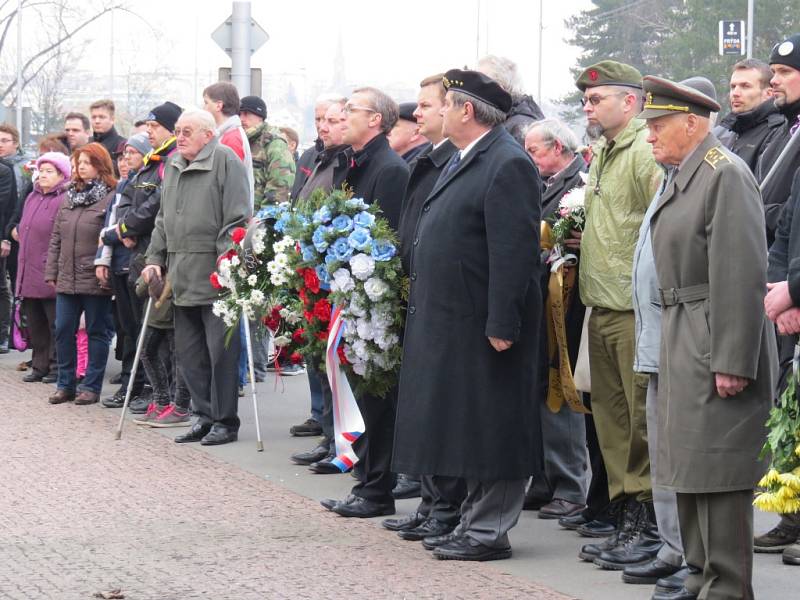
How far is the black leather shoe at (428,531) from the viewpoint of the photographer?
23.7 ft

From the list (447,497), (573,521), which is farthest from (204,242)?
(573,521)

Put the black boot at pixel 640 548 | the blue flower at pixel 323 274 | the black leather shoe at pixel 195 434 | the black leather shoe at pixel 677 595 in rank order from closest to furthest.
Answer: the black leather shoe at pixel 677 595, the black boot at pixel 640 548, the blue flower at pixel 323 274, the black leather shoe at pixel 195 434

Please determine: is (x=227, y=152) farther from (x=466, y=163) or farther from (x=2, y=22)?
(x=2, y=22)

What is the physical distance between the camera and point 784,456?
5.27 meters

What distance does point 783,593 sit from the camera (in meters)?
6.16

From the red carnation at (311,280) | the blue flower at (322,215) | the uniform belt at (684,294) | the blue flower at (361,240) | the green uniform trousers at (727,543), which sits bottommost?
the green uniform trousers at (727,543)

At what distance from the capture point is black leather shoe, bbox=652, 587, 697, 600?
5.75 meters

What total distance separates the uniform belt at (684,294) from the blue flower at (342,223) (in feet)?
7.84

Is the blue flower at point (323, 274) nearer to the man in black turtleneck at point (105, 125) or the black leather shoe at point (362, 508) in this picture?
the black leather shoe at point (362, 508)

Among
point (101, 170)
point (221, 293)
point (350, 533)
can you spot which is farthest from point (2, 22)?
point (350, 533)

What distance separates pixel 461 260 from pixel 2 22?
1538 inches

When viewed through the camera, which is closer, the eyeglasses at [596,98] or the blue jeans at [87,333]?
the eyeglasses at [596,98]

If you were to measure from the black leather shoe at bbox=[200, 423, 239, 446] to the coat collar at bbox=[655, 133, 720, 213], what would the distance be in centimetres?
526

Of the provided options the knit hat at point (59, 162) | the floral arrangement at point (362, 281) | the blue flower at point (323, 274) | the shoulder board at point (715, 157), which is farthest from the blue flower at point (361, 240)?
the knit hat at point (59, 162)
